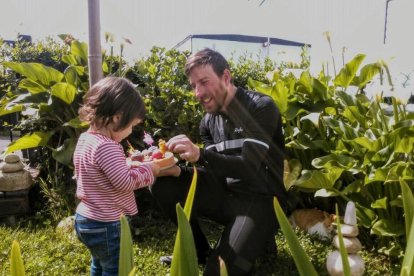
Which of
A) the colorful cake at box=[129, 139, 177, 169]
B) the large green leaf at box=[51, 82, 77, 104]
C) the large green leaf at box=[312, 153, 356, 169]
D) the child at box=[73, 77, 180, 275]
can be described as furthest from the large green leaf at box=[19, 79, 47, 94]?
the large green leaf at box=[312, 153, 356, 169]

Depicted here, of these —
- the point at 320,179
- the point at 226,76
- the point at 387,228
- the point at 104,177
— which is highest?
the point at 226,76

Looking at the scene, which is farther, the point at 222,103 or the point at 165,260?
the point at 165,260

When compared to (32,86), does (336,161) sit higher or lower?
lower

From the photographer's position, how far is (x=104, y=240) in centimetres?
175

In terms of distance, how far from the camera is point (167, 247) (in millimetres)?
2559

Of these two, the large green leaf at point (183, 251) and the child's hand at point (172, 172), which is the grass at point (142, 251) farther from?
the large green leaf at point (183, 251)

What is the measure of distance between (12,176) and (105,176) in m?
1.62

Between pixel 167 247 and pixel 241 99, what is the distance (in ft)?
3.46

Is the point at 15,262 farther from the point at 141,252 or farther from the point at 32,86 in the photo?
the point at 32,86

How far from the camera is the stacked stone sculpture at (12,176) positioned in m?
2.98

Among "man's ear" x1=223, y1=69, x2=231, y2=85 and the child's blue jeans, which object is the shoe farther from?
"man's ear" x1=223, y1=69, x2=231, y2=85

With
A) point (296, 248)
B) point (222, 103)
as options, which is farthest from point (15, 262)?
point (222, 103)

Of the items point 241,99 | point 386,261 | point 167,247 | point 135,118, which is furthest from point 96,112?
point 386,261

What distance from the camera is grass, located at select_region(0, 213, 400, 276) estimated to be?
7.45ft
